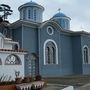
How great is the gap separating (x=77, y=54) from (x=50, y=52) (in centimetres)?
533

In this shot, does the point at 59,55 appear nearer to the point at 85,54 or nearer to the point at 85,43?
the point at 85,54

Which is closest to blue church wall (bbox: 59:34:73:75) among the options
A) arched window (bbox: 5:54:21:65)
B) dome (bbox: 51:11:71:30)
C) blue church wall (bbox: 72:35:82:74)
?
blue church wall (bbox: 72:35:82:74)

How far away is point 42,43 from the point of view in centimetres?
3133

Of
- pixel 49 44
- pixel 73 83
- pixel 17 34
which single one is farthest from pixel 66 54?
pixel 73 83

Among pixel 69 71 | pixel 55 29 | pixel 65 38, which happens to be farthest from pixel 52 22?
pixel 69 71

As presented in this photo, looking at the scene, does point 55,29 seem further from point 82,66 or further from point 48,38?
point 82,66

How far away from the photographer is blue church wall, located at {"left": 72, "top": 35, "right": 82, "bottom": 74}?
36.2m

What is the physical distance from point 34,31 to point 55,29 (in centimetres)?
373

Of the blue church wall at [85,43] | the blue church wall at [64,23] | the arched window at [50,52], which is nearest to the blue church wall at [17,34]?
the arched window at [50,52]

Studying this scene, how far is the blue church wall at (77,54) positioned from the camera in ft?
119

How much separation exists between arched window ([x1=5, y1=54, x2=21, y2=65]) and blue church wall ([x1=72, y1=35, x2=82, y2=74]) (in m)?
19.6

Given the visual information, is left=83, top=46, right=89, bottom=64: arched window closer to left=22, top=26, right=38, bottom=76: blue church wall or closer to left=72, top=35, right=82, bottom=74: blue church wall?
left=72, top=35, right=82, bottom=74: blue church wall

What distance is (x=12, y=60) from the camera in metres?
17.4

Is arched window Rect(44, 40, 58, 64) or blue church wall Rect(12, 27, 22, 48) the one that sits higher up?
blue church wall Rect(12, 27, 22, 48)
